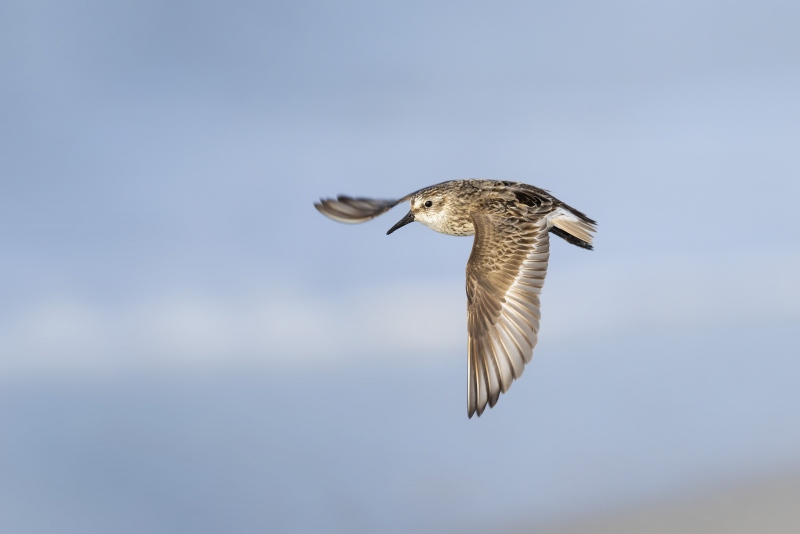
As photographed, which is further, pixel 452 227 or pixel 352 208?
pixel 352 208

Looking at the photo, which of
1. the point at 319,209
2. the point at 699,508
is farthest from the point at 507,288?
the point at 699,508

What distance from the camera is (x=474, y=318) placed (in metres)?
7.40

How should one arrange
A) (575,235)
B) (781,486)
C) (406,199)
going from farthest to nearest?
(781,486) → (406,199) → (575,235)

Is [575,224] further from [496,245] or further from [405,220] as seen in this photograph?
[405,220]

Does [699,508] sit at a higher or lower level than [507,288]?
lower

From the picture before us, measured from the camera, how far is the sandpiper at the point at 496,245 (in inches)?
275

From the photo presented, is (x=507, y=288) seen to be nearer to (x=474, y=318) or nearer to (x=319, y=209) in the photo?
(x=474, y=318)

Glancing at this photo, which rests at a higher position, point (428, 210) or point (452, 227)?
point (428, 210)

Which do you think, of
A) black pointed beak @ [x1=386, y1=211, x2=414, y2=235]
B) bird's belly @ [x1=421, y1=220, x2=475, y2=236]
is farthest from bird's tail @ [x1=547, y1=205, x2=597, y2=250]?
black pointed beak @ [x1=386, y1=211, x2=414, y2=235]

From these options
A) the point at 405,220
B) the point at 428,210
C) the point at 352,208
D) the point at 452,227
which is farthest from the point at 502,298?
the point at 352,208

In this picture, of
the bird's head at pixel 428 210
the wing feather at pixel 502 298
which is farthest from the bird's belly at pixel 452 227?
the wing feather at pixel 502 298

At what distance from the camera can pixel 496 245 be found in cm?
765

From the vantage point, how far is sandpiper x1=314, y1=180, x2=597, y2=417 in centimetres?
699

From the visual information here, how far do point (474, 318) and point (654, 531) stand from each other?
8475 mm
